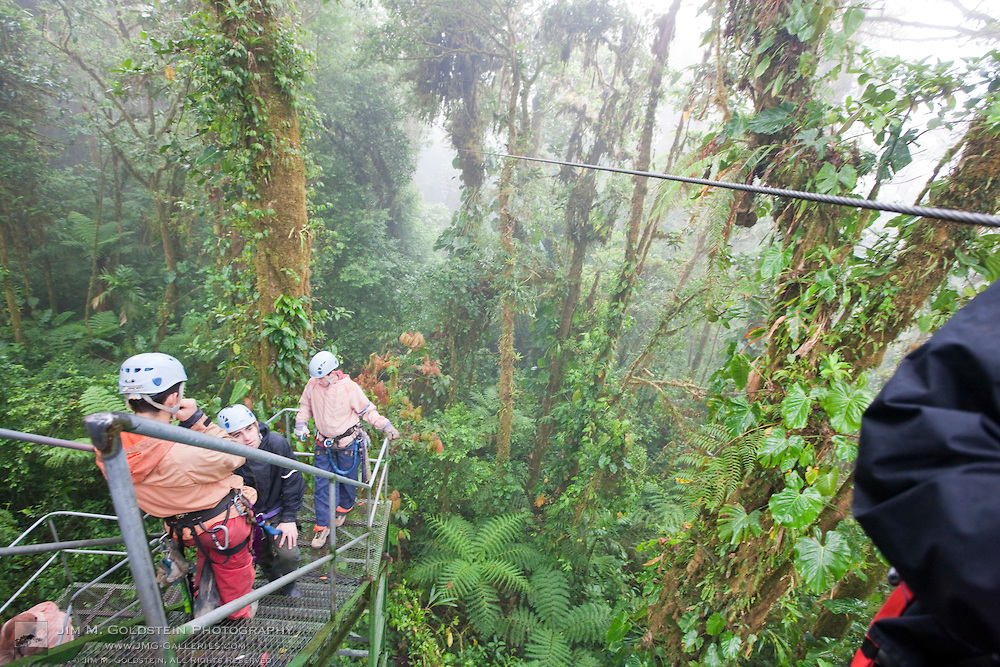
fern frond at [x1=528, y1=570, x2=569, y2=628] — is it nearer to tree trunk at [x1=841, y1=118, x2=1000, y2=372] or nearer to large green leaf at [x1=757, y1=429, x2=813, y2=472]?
large green leaf at [x1=757, y1=429, x2=813, y2=472]

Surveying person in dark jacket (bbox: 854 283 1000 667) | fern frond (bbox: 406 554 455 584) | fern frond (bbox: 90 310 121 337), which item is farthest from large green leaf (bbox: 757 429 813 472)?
fern frond (bbox: 90 310 121 337)

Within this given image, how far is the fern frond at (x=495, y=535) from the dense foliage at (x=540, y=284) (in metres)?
0.05

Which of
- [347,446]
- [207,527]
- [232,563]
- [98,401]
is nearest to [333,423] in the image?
[347,446]

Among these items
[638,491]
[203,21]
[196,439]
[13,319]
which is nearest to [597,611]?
[638,491]

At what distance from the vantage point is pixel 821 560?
81.7 inches

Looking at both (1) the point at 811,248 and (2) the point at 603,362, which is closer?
(1) the point at 811,248

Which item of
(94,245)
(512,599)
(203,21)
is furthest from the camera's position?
(94,245)

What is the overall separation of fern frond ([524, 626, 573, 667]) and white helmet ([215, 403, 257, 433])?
4540 millimetres

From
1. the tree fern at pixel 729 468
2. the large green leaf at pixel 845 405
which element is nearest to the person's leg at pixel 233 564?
the tree fern at pixel 729 468

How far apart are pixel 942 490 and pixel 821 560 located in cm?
176

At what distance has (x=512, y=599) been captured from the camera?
20.3ft

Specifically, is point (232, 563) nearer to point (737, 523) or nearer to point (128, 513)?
point (128, 513)

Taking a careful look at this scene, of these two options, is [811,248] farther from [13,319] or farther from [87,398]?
[13,319]

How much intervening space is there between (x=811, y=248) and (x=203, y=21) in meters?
5.37
